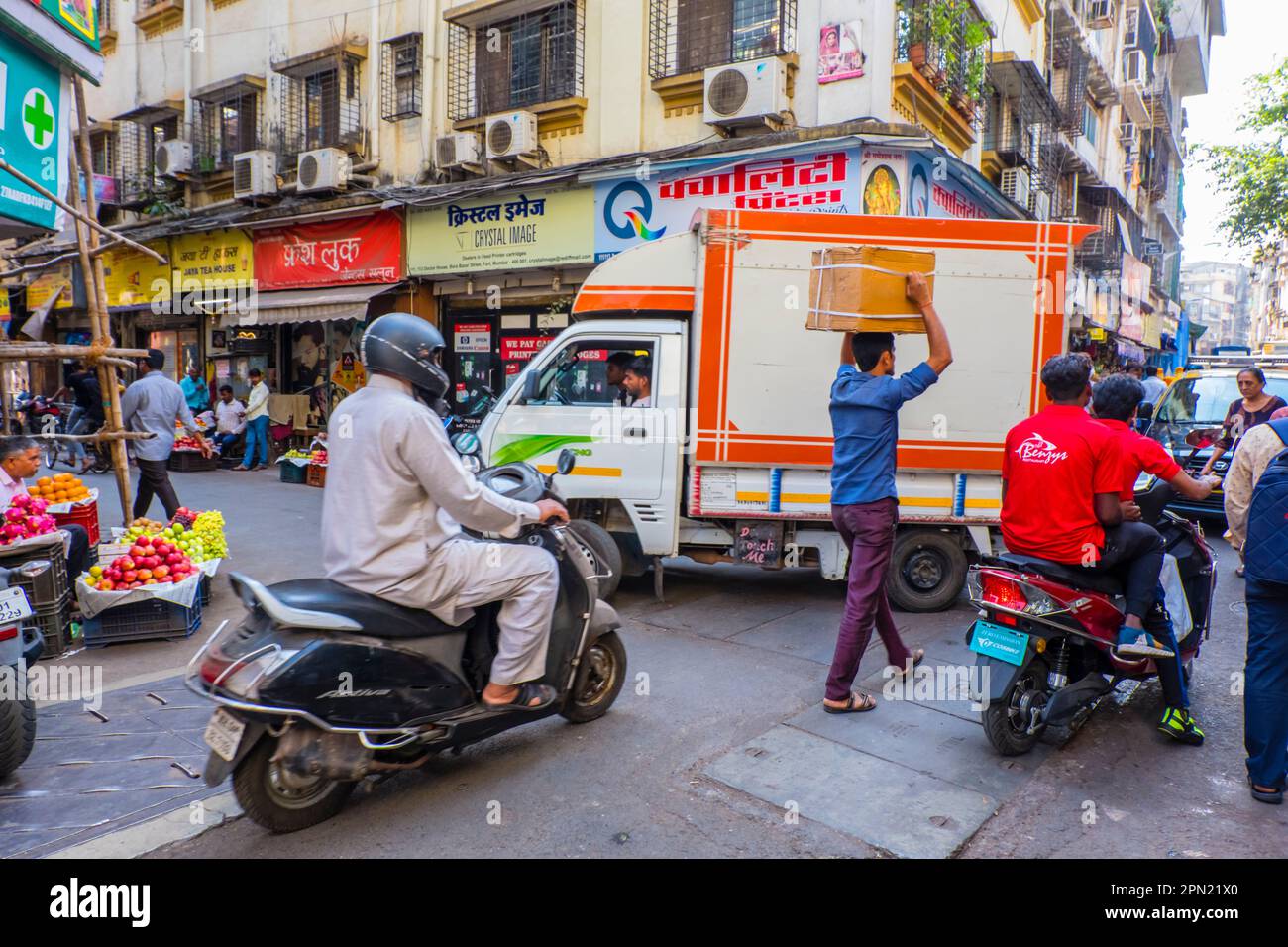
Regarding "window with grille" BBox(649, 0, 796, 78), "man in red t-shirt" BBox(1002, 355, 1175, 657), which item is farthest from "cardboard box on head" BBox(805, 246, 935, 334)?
"window with grille" BBox(649, 0, 796, 78)

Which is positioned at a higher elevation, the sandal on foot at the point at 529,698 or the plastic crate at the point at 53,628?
the sandal on foot at the point at 529,698

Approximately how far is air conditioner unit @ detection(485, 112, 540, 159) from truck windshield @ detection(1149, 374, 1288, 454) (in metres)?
8.72

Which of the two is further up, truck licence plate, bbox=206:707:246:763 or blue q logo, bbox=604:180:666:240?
blue q logo, bbox=604:180:666:240

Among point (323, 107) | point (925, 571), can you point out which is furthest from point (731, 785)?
point (323, 107)

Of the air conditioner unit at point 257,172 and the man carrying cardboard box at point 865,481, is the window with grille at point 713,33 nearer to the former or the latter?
the man carrying cardboard box at point 865,481

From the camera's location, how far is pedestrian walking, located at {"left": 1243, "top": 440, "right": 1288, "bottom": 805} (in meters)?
3.38

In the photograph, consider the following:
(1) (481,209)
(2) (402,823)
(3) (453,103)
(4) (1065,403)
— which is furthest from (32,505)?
(3) (453,103)

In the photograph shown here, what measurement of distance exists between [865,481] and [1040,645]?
1.09 meters

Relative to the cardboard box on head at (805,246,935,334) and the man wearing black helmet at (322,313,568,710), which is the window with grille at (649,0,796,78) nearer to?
the cardboard box on head at (805,246,935,334)

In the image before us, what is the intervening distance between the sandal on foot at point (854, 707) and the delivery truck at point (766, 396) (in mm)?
2084

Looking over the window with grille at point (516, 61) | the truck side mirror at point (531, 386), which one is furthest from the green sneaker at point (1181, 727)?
the window with grille at point (516, 61)

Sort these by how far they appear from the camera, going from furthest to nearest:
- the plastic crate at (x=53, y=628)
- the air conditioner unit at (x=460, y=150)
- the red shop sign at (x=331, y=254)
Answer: the red shop sign at (x=331, y=254) < the air conditioner unit at (x=460, y=150) < the plastic crate at (x=53, y=628)

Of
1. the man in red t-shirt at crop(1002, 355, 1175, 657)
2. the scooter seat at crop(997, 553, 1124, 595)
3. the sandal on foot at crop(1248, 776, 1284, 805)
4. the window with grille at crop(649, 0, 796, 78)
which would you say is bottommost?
the sandal on foot at crop(1248, 776, 1284, 805)

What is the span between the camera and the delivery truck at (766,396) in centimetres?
626
